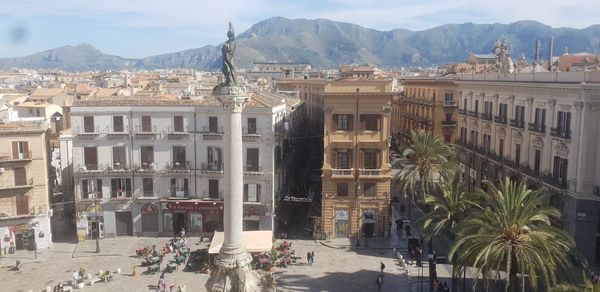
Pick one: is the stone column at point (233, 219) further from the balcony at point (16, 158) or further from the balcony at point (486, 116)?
the balcony at point (486, 116)

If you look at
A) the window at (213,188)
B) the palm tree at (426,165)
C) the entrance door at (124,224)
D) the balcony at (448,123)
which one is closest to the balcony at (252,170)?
the window at (213,188)

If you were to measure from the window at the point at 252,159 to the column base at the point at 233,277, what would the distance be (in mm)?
22304

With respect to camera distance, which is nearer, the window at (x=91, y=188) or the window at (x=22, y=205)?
the window at (x=22, y=205)

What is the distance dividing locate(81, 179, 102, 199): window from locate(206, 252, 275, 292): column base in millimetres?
26859

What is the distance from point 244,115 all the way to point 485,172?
85.0 feet

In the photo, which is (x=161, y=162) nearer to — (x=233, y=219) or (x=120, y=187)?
(x=120, y=187)

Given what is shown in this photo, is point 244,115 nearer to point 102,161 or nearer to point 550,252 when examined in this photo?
point 102,161

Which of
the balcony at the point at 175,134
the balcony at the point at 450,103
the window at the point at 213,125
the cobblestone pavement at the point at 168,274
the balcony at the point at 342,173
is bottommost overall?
the cobblestone pavement at the point at 168,274

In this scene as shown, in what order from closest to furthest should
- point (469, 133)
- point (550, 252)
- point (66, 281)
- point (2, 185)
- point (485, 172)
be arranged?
point (550, 252) < point (66, 281) < point (2, 185) < point (485, 172) < point (469, 133)

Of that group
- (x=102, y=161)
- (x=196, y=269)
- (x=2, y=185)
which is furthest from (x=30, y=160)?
(x=196, y=269)

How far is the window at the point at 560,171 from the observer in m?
41.5

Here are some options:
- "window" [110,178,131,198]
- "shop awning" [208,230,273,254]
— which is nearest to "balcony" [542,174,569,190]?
"shop awning" [208,230,273,254]

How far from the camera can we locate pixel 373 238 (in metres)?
49.2

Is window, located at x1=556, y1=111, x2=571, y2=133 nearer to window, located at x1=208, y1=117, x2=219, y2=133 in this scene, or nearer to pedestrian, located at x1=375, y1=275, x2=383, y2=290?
pedestrian, located at x1=375, y1=275, x2=383, y2=290
